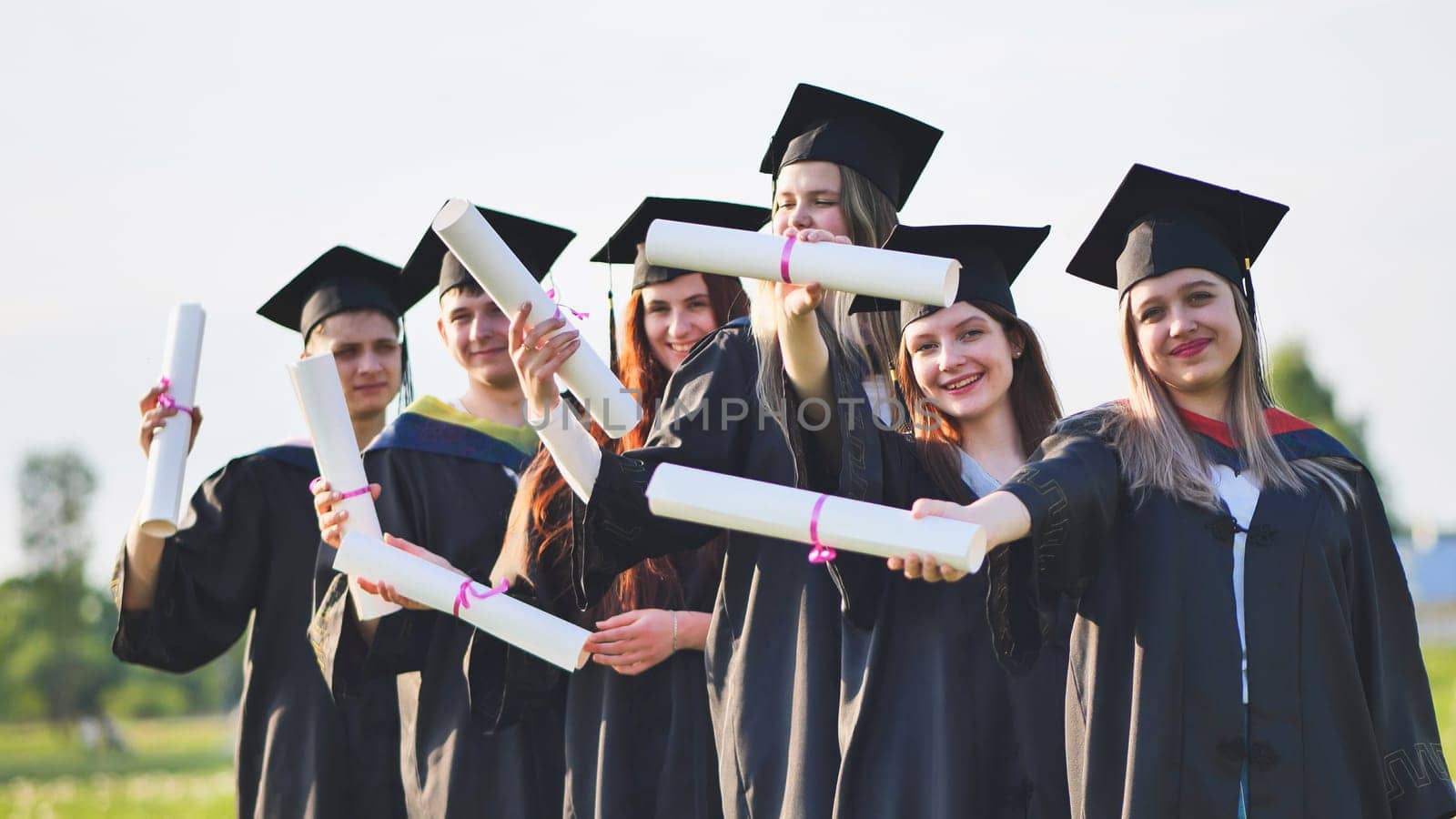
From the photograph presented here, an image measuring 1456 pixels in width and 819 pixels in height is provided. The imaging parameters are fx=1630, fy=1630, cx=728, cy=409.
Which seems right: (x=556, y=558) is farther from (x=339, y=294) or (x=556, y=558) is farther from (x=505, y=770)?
(x=339, y=294)

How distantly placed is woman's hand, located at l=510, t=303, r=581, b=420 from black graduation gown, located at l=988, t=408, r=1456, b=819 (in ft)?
4.38

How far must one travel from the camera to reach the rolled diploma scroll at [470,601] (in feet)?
16.4

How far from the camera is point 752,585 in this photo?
15.8 feet

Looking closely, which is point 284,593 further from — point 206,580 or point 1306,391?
point 1306,391

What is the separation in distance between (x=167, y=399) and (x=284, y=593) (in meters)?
1.02

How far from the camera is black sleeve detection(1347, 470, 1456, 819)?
4262 millimetres

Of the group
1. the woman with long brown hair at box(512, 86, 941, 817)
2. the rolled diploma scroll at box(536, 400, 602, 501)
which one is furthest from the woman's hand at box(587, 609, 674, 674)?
the rolled diploma scroll at box(536, 400, 602, 501)

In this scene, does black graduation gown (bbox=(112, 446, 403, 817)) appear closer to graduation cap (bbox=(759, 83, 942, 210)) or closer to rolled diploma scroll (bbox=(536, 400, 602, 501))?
rolled diploma scroll (bbox=(536, 400, 602, 501))

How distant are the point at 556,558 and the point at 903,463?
55.3 inches

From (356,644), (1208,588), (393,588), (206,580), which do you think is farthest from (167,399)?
(1208,588)

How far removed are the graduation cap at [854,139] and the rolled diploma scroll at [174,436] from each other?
231 cm

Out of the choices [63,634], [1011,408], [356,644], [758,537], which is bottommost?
[356,644]

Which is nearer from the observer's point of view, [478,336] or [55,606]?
[478,336]

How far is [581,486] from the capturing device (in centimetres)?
471
